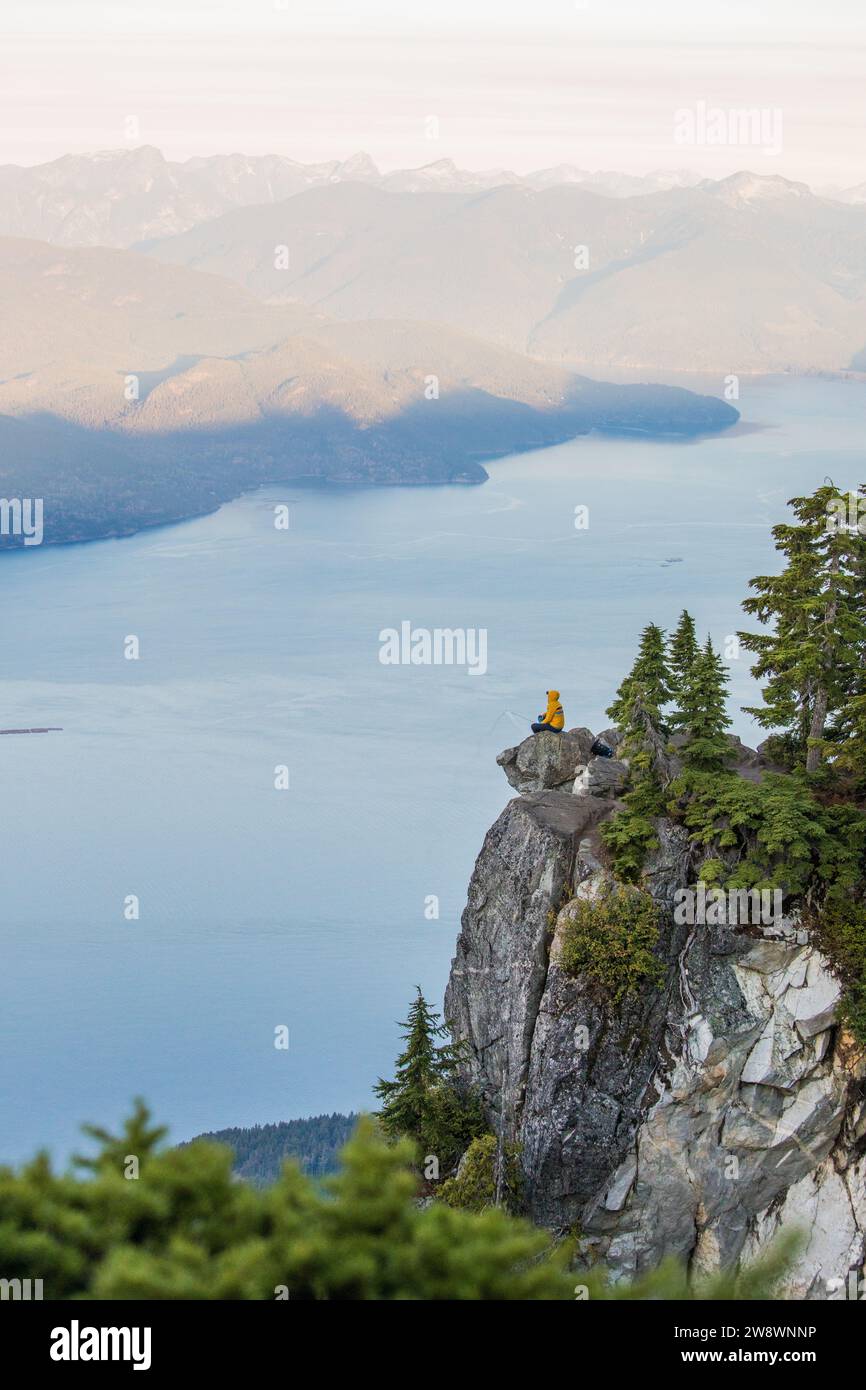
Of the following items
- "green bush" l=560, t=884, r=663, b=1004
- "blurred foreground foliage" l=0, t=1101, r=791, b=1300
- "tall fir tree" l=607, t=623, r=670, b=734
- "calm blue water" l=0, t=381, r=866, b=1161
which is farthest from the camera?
"calm blue water" l=0, t=381, r=866, b=1161

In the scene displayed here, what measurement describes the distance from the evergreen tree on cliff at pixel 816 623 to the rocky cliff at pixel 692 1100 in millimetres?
2636

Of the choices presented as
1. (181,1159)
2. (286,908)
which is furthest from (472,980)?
(286,908)

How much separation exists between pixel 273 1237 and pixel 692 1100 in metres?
8.97

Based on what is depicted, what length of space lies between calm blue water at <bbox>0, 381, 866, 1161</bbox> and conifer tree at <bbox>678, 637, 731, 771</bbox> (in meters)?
21.5

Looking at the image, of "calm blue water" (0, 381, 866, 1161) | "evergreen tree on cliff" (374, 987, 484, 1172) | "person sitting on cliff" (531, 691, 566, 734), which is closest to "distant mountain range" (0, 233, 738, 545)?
"calm blue water" (0, 381, 866, 1161)

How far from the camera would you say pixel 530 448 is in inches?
6486

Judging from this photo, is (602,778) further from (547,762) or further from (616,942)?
(616,942)

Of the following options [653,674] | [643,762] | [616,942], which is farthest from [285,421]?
[616,942]

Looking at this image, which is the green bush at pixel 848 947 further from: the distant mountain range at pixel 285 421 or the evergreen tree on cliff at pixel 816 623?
the distant mountain range at pixel 285 421

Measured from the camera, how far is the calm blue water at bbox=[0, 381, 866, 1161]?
1570 inches

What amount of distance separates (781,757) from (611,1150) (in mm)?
Result: 5922

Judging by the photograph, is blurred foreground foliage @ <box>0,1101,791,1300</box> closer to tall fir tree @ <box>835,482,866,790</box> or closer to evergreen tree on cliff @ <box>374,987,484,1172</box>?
tall fir tree @ <box>835,482,866,790</box>

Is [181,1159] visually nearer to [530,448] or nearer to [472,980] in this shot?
[472,980]
